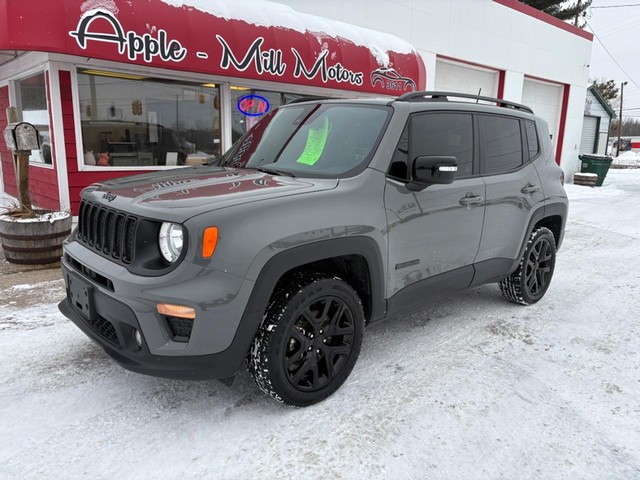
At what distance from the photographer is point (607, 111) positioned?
24188mm

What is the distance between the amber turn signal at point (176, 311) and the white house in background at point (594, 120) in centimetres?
2452

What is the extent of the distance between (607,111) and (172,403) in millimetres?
27333

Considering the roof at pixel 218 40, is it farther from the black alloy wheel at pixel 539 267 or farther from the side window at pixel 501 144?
the black alloy wheel at pixel 539 267

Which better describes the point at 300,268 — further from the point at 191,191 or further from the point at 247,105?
the point at 247,105

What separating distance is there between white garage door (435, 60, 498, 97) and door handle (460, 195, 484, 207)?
11.5 meters

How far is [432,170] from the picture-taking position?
3.09 m

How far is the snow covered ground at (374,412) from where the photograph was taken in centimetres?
240

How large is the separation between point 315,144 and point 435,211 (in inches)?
38.5

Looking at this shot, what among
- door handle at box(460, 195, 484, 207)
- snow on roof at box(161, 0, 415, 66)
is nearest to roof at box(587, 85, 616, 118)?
snow on roof at box(161, 0, 415, 66)

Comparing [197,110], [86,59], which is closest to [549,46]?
[197,110]

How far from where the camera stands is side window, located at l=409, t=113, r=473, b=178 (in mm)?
3369

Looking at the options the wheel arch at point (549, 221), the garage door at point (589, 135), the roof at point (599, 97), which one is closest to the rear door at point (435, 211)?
the wheel arch at point (549, 221)

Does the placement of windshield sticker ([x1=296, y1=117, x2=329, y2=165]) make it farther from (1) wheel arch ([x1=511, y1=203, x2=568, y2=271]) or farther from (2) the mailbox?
(2) the mailbox

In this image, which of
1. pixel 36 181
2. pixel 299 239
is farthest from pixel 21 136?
pixel 299 239
